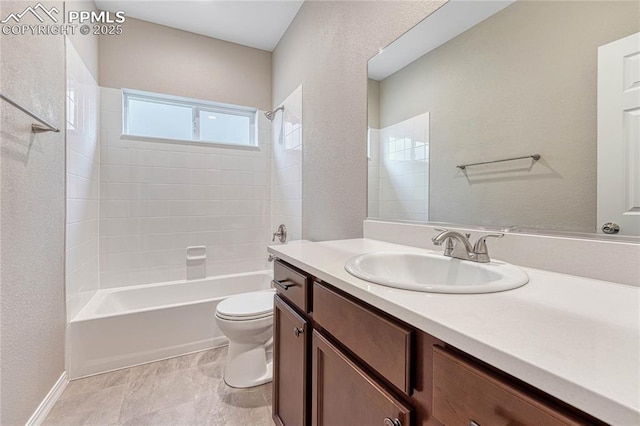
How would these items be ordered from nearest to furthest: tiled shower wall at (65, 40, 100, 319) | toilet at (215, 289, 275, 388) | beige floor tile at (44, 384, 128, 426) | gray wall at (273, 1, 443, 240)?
beige floor tile at (44, 384, 128, 426)
gray wall at (273, 1, 443, 240)
toilet at (215, 289, 275, 388)
tiled shower wall at (65, 40, 100, 319)

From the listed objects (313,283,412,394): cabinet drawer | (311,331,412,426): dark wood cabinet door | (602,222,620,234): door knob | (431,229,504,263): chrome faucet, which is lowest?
(311,331,412,426): dark wood cabinet door

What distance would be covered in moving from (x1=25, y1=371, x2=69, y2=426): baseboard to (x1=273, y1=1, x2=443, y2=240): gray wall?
5.77ft

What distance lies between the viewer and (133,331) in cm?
197


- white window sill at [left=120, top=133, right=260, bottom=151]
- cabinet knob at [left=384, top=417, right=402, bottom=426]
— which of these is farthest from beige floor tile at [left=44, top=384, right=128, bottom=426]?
white window sill at [left=120, top=133, right=260, bottom=151]

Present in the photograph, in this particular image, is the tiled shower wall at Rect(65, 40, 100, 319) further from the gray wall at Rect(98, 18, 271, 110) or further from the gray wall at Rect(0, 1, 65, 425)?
the gray wall at Rect(98, 18, 271, 110)

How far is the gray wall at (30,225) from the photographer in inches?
47.3

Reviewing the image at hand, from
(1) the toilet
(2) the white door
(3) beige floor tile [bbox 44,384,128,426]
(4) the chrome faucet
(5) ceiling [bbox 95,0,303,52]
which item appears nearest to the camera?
(2) the white door

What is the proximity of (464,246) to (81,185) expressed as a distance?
2474 mm

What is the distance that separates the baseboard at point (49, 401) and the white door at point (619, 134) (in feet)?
8.03

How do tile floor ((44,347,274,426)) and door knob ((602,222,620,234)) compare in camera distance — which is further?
tile floor ((44,347,274,426))

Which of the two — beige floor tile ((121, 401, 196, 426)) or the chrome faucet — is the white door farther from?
beige floor tile ((121, 401, 196, 426))

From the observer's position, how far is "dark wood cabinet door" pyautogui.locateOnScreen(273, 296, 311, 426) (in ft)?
3.32

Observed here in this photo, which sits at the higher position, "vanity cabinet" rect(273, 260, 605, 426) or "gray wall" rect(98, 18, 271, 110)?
"gray wall" rect(98, 18, 271, 110)

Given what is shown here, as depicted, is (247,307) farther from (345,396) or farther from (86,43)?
(86,43)
